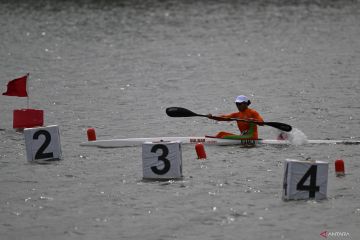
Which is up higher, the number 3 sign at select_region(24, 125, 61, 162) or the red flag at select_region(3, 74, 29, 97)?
the red flag at select_region(3, 74, 29, 97)

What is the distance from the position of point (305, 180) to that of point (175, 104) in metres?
19.9

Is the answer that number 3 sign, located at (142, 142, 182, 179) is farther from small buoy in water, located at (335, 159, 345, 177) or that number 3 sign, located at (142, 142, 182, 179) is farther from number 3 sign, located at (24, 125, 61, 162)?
small buoy in water, located at (335, 159, 345, 177)

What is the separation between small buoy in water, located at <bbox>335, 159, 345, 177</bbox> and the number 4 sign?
9.98 feet

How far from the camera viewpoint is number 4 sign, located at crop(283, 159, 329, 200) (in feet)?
74.2

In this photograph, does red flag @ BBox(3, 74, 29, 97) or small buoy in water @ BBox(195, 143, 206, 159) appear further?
red flag @ BBox(3, 74, 29, 97)

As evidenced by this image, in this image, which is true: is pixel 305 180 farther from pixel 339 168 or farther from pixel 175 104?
pixel 175 104

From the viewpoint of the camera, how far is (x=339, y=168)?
86.9 feet

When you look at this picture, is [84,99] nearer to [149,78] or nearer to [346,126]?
[149,78]

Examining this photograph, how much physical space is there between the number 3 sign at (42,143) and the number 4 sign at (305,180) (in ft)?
23.7

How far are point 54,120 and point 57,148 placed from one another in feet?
29.0

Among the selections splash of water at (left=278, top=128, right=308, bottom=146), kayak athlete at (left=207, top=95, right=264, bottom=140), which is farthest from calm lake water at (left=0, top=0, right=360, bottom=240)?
kayak athlete at (left=207, top=95, right=264, bottom=140)

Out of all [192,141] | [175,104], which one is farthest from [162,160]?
[175,104]

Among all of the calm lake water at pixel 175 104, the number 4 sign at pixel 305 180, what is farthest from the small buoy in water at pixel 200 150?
the number 4 sign at pixel 305 180

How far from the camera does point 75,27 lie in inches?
2950
